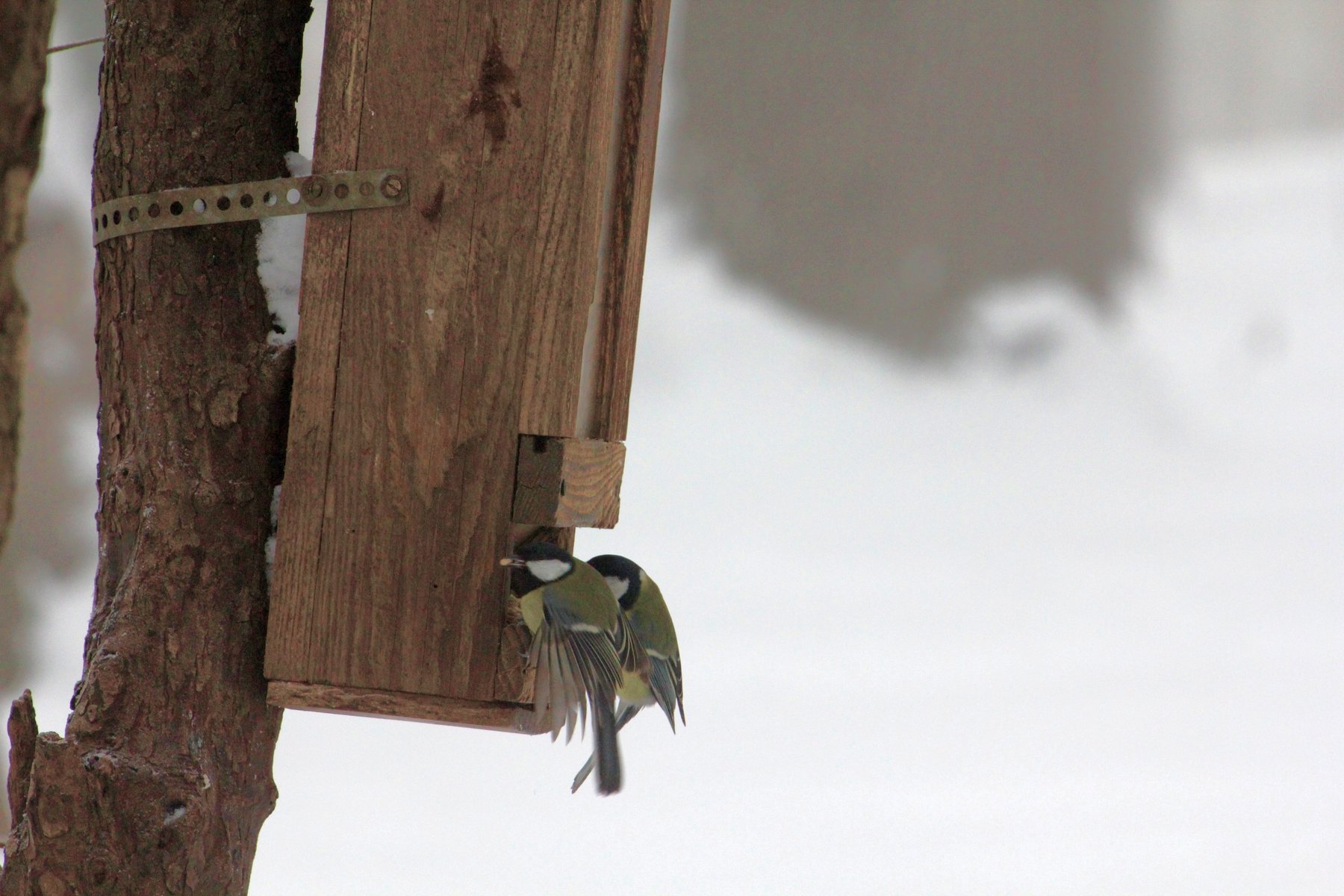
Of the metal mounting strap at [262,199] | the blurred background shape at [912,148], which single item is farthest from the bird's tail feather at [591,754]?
the blurred background shape at [912,148]

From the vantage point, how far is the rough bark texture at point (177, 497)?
133 centimetres

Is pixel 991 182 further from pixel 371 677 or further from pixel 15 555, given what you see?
pixel 371 677

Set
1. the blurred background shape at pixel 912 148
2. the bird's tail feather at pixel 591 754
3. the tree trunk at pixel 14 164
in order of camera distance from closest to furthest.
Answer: the tree trunk at pixel 14 164 → the bird's tail feather at pixel 591 754 → the blurred background shape at pixel 912 148

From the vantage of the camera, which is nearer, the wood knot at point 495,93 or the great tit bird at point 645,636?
the wood knot at point 495,93

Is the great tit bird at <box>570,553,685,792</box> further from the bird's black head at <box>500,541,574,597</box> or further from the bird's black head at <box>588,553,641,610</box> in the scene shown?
the bird's black head at <box>500,541,574,597</box>

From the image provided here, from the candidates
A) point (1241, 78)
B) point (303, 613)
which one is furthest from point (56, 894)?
point (1241, 78)

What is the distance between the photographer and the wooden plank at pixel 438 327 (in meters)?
1.41

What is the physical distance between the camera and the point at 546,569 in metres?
1.41

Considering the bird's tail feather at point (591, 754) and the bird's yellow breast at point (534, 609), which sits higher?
the bird's yellow breast at point (534, 609)

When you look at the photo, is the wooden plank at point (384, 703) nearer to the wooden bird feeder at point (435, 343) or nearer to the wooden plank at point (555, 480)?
the wooden bird feeder at point (435, 343)

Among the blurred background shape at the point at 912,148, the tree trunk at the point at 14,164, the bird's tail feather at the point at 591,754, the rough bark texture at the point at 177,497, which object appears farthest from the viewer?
the blurred background shape at the point at 912,148

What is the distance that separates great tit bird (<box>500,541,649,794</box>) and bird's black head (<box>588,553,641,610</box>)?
0.20 meters

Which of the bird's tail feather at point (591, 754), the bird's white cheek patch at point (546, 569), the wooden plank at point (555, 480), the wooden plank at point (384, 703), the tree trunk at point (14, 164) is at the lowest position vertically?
the bird's tail feather at point (591, 754)

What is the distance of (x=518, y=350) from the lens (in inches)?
55.5
